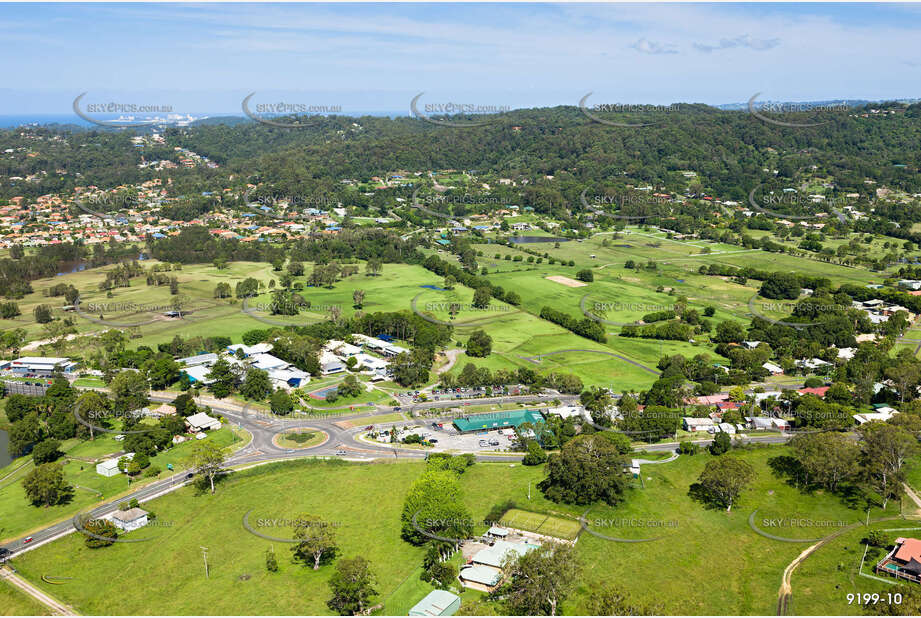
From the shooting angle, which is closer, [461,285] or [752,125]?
[461,285]

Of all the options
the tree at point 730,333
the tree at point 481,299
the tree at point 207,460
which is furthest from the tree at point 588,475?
the tree at point 481,299

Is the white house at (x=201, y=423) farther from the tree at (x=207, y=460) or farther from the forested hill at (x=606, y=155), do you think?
the forested hill at (x=606, y=155)

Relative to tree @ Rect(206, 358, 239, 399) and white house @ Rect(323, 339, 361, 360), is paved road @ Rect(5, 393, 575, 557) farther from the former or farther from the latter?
white house @ Rect(323, 339, 361, 360)

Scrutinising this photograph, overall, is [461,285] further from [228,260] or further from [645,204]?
[645,204]

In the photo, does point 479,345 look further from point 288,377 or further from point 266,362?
point 266,362

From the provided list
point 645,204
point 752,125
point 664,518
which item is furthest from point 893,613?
point 752,125

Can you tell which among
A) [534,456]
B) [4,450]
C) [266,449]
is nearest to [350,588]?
[534,456]
